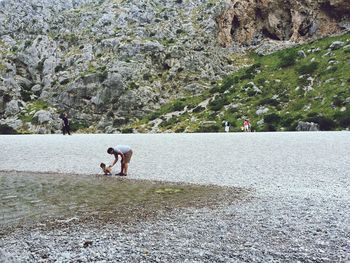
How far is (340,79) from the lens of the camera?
56.7 meters

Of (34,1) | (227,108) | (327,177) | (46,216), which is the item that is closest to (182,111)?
(227,108)

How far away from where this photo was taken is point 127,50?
80.3 meters

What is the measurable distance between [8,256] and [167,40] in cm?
8206

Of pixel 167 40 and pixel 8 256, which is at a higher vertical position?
pixel 167 40

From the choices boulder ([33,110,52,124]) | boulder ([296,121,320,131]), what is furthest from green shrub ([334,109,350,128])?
boulder ([33,110,52,124])

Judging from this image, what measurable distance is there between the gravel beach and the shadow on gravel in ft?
1.45

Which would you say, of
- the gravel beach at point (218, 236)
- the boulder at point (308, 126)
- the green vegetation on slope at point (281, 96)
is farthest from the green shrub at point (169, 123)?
the gravel beach at point (218, 236)

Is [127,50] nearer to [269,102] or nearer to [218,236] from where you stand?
[269,102]

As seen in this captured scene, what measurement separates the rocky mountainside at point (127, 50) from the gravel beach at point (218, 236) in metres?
58.3

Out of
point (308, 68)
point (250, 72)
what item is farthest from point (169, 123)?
point (308, 68)

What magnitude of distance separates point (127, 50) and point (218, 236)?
7685cm

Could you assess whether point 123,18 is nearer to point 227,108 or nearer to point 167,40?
point 167,40

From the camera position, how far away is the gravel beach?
19.8 ft

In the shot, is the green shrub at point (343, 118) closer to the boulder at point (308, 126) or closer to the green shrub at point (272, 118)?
the boulder at point (308, 126)
